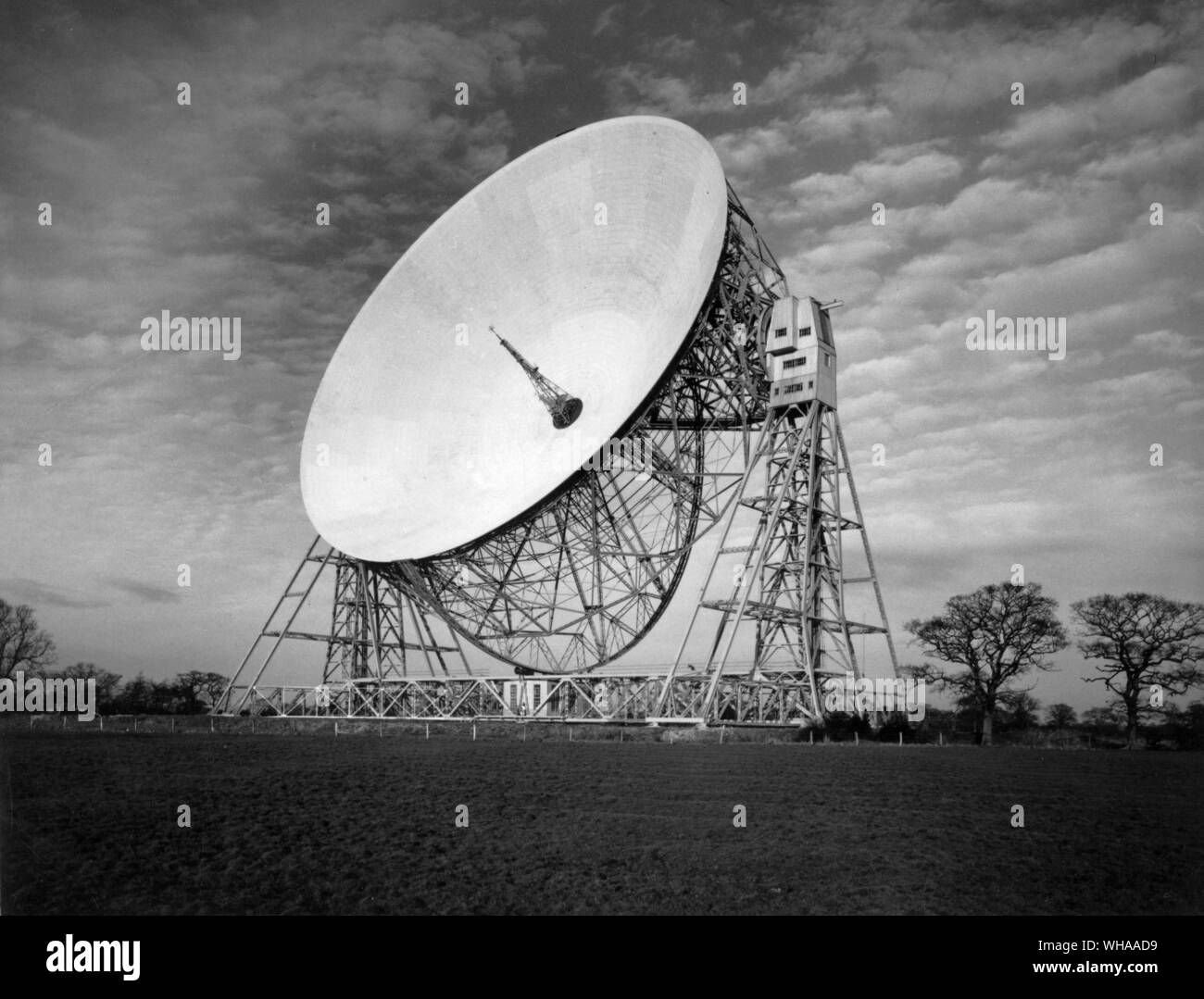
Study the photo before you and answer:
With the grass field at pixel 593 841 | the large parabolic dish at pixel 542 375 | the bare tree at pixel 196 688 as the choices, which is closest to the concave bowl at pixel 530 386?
the large parabolic dish at pixel 542 375

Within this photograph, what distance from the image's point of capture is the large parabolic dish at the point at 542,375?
33.3 meters

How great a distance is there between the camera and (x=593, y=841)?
12539mm

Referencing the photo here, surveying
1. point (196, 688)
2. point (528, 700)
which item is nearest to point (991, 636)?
point (528, 700)

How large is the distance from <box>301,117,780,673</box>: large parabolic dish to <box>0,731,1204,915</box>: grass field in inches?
598

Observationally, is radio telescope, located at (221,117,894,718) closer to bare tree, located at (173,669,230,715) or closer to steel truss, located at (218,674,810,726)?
steel truss, located at (218,674,810,726)

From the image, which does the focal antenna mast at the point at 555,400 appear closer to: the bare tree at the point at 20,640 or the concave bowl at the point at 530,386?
the concave bowl at the point at 530,386

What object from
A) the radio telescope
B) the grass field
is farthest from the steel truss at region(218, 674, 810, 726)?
the grass field

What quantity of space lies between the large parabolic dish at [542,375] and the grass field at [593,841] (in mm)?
15200

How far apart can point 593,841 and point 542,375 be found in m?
25.0

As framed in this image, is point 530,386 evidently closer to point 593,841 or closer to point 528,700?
point 528,700

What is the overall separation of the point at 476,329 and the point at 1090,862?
29.9m

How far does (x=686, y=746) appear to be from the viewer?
2992 centimetres

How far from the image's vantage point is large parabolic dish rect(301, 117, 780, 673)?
3334 centimetres

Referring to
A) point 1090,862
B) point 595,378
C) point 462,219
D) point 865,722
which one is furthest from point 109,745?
point 1090,862
